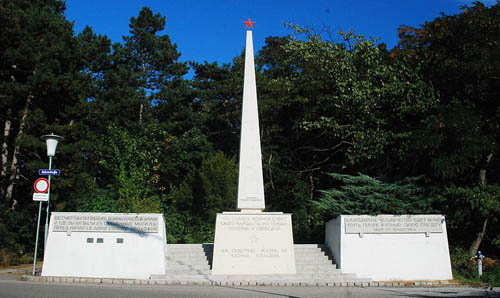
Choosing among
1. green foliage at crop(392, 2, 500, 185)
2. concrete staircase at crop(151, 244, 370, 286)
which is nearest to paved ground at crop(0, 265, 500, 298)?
concrete staircase at crop(151, 244, 370, 286)

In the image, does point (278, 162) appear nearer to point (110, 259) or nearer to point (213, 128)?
point (213, 128)

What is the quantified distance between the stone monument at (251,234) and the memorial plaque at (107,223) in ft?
6.81

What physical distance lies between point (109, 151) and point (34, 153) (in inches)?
157

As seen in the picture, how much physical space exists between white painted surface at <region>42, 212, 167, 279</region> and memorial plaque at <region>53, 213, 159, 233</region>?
0.10ft

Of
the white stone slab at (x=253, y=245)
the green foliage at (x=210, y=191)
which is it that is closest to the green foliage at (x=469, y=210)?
the white stone slab at (x=253, y=245)

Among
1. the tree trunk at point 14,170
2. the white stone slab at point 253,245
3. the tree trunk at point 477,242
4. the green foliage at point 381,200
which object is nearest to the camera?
the white stone slab at point 253,245

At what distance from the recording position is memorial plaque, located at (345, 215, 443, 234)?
1407 centimetres

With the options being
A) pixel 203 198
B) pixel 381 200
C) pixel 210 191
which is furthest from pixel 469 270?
pixel 203 198

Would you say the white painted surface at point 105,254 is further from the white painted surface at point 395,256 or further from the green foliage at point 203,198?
the green foliage at point 203,198

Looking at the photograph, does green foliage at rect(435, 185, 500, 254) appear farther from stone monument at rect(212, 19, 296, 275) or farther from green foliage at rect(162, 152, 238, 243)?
green foliage at rect(162, 152, 238, 243)

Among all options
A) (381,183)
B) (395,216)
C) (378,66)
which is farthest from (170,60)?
(395,216)

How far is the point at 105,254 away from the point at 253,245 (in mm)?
4338

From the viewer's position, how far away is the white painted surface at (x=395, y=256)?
45.1 ft

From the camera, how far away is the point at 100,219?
13.7 m
